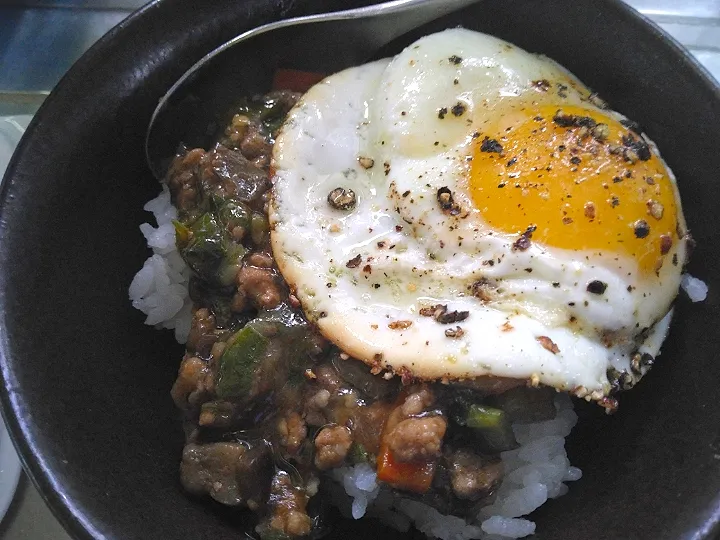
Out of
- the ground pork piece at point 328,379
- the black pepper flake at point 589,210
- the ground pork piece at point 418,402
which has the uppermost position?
the black pepper flake at point 589,210

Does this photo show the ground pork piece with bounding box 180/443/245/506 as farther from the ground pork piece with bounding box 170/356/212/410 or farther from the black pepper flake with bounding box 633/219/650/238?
the black pepper flake with bounding box 633/219/650/238

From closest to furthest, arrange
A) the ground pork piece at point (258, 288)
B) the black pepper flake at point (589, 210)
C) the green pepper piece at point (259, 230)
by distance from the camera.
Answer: the black pepper flake at point (589, 210) < the ground pork piece at point (258, 288) < the green pepper piece at point (259, 230)

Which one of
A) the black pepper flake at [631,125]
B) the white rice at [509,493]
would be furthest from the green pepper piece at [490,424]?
the black pepper flake at [631,125]

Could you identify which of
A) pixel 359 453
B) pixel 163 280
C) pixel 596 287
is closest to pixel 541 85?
pixel 596 287

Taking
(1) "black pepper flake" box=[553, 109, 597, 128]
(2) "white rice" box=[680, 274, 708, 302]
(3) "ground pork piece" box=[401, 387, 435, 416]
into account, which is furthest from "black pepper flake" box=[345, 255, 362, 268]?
(2) "white rice" box=[680, 274, 708, 302]

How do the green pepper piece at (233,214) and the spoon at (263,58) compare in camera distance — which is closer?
the green pepper piece at (233,214)

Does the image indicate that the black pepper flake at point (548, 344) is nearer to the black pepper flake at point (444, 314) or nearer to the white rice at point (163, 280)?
the black pepper flake at point (444, 314)

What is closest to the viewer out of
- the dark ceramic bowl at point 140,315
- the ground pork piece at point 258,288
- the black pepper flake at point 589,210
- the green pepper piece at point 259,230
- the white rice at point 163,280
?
the dark ceramic bowl at point 140,315
